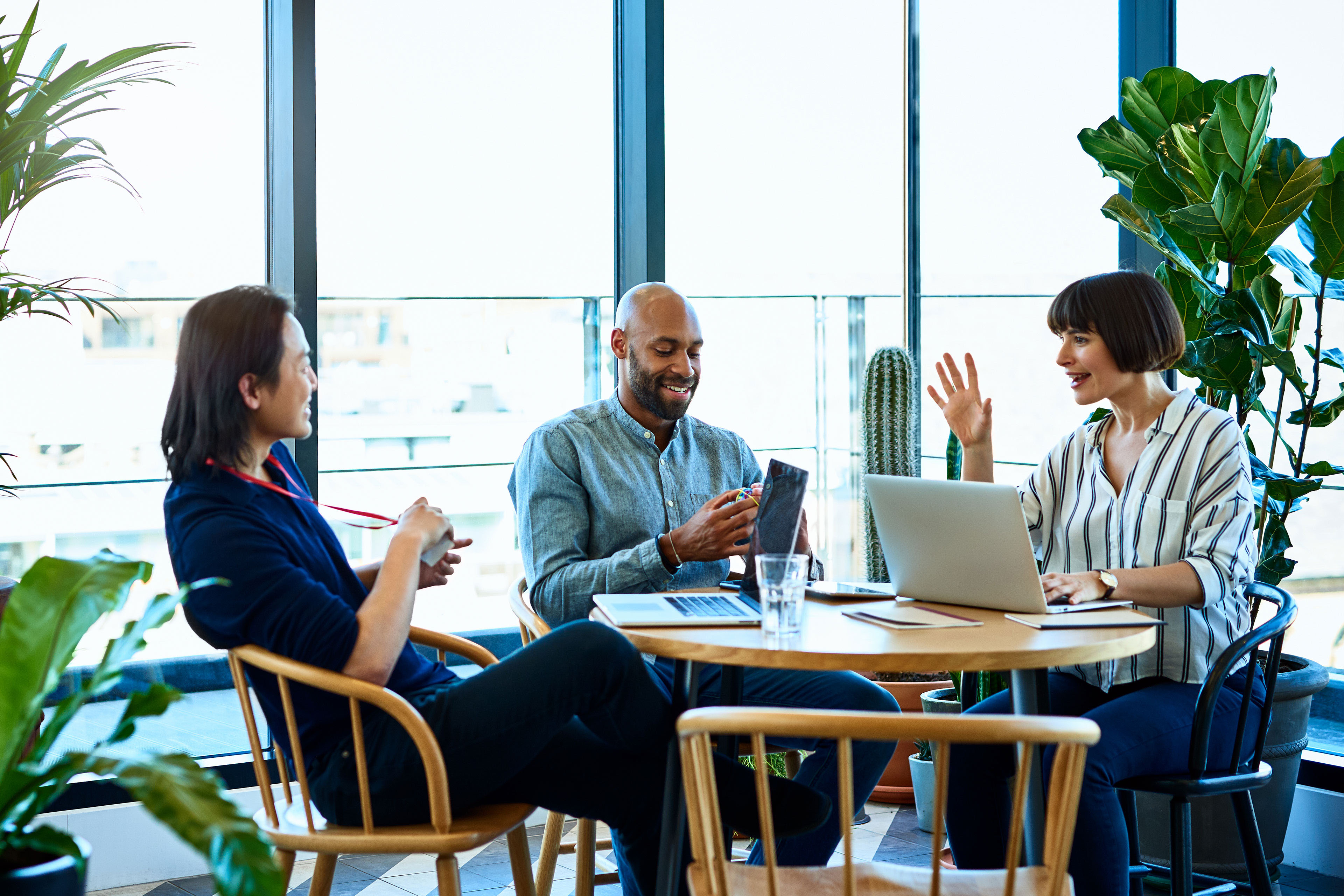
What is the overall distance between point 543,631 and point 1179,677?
1153 millimetres

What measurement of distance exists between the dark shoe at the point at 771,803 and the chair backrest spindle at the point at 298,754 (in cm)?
60

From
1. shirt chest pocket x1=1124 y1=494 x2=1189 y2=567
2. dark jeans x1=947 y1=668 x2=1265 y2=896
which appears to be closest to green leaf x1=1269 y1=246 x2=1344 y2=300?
shirt chest pocket x1=1124 y1=494 x2=1189 y2=567

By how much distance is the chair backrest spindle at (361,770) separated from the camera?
171 centimetres

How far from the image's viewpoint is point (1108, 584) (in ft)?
6.97

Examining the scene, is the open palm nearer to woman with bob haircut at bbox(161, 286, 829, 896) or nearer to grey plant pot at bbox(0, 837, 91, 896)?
woman with bob haircut at bbox(161, 286, 829, 896)

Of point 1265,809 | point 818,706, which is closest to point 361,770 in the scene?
point 818,706

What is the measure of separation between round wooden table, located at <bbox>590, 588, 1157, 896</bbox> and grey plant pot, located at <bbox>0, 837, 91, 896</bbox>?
0.79 meters

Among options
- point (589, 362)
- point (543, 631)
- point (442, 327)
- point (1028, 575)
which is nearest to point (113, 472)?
point (442, 327)

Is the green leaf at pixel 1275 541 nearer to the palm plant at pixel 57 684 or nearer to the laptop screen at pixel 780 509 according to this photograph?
the laptop screen at pixel 780 509

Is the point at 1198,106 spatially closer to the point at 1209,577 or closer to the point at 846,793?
the point at 1209,577

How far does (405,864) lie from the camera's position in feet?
9.70

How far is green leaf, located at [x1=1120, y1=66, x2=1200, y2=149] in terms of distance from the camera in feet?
9.20

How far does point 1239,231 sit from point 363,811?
84.1 inches

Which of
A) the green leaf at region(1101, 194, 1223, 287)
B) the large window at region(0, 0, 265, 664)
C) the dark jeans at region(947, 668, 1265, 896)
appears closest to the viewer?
the dark jeans at region(947, 668, 1265, 896)
